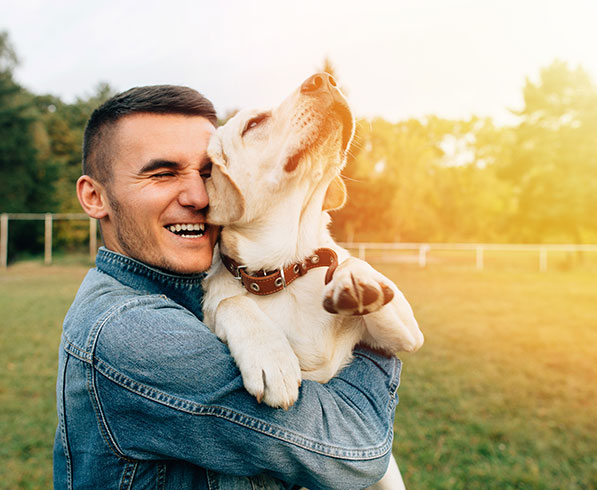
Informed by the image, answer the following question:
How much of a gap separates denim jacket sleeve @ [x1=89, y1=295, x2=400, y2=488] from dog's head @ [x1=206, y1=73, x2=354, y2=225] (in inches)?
26.6

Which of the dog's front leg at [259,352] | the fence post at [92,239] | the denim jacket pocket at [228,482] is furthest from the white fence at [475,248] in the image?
the denim jacket pocket at [228,482]

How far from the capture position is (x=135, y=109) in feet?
6.66

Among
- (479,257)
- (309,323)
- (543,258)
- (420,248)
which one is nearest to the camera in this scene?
(309,323)

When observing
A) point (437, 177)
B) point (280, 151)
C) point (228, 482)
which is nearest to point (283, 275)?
point (280, 151)

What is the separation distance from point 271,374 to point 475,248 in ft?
70.1

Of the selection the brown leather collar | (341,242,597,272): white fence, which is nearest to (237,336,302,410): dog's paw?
the brown leather collar

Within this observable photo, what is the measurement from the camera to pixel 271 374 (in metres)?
1.50

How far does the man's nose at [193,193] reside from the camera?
2.01m

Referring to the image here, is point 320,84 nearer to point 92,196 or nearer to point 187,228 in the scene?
point 187,228

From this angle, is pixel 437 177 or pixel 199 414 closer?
pixel 199 414

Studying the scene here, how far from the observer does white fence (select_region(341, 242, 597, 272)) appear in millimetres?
19984

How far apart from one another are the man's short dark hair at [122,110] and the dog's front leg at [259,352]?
0.80 meters

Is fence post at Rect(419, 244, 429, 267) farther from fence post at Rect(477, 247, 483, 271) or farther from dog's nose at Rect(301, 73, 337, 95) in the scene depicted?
dog's nose at Rect(301, 73, 337, 95)

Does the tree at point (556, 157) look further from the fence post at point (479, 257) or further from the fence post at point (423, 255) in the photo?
the fence post at point (423, 255)
